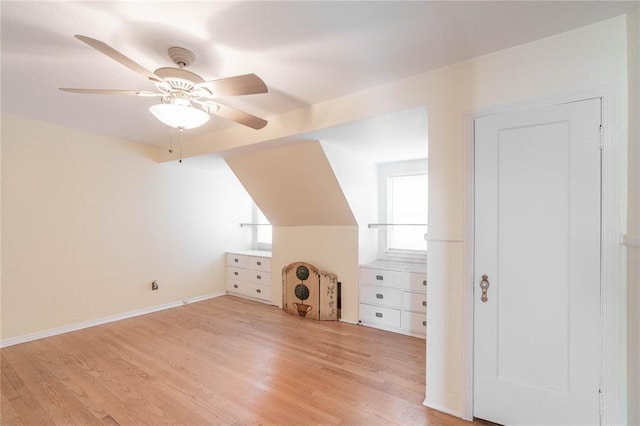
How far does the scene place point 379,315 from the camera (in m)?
3.56

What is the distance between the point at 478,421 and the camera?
193 cm

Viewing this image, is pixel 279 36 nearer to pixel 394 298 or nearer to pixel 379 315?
pixel 394 298

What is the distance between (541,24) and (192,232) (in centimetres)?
475

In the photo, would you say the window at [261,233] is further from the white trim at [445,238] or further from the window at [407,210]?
the white trim at [445,238]

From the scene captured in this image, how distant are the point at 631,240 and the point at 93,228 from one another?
496cm

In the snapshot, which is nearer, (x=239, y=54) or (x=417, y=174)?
(x=239, y=54)

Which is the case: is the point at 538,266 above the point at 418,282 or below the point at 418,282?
above

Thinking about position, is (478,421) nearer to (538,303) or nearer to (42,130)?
(538,303)

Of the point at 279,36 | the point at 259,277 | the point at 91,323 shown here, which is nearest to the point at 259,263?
the point at 259,277

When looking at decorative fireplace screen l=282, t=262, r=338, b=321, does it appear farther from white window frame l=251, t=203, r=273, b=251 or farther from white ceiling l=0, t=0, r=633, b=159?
white ceiling l=0, t=0, r=633, b=159

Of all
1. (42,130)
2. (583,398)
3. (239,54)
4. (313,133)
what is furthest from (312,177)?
(42,130)

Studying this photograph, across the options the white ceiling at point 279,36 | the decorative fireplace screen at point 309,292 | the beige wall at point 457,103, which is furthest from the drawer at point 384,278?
the white ceiling at point 279,36

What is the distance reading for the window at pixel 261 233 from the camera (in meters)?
5.66

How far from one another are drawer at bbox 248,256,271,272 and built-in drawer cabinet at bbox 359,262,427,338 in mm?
1639
